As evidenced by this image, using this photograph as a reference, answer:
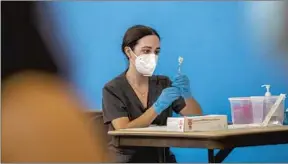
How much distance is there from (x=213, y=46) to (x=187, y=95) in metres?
0.28

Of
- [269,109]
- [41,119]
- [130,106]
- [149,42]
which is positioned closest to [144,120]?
[130,106]

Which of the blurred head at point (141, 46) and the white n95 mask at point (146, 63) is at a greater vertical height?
the blurred head at point (141, 46)

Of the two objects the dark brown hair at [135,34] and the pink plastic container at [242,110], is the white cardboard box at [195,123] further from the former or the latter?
the dark brown hair at [135,34]

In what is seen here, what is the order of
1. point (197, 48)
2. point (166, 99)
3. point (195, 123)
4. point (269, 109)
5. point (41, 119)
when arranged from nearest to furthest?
point (41, 119) → point (195, 123) → point (269, 109) → point (166, 99) → point (197, 48)

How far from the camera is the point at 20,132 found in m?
0.86

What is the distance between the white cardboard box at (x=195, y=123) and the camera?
5.91ft

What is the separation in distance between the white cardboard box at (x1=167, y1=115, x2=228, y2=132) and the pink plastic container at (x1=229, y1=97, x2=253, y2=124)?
0.25 metres

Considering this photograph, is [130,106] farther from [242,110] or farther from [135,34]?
[242,110]

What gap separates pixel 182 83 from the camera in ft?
7.38

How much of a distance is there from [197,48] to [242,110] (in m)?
0.42

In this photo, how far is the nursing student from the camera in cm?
218

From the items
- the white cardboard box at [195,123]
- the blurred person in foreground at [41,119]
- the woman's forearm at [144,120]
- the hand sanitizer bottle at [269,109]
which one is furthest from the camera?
the woman's forearm at [144,120]

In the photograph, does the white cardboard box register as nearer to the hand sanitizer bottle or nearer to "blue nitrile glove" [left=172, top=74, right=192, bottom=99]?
the hand sanitizer bottle

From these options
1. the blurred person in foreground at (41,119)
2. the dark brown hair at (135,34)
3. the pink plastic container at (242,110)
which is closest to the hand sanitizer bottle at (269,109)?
the pink plastic container at (242,110)
